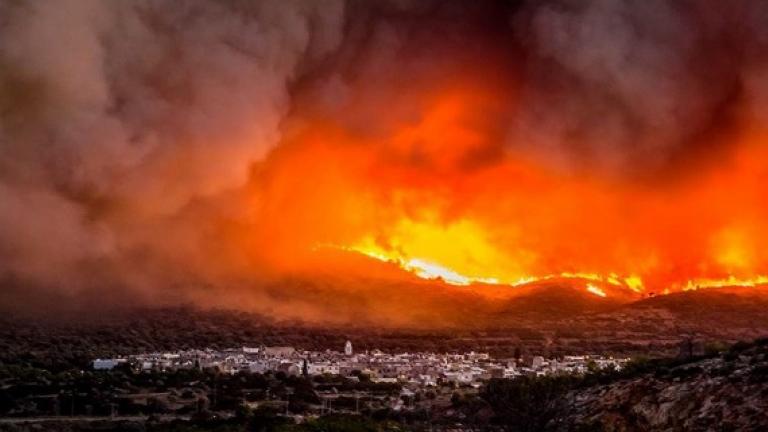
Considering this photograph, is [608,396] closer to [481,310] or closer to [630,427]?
[630,427]

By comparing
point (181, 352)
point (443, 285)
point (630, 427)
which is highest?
point (443, 285)

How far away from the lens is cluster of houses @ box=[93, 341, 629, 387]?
39156 millimetres

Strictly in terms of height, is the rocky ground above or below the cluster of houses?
below

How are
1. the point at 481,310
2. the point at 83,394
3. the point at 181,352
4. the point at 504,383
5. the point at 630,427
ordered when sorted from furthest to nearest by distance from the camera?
the point at 481,310, the point at 181,352, the point at 83,394, the point at 504,383, the point at 630,427

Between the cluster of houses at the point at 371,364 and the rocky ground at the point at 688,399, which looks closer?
the rocky ground at the point at 688,399

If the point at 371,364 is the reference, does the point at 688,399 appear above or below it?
below

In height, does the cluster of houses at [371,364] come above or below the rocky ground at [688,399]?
above

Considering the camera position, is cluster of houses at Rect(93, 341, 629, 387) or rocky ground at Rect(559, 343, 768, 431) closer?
rocky ground at Rect(559, 343, 768, 431)

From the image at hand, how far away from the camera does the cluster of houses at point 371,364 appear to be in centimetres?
3916

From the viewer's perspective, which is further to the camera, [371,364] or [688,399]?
[371,364]

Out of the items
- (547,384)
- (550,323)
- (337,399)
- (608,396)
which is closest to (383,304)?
(550,323)

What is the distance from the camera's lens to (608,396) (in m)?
17.5

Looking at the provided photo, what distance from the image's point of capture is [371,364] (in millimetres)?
45062

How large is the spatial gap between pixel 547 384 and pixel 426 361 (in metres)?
20.3
